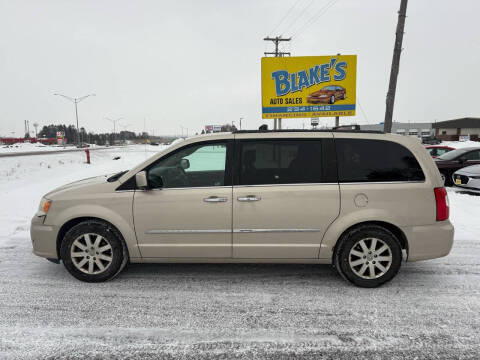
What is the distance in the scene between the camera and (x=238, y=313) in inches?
125

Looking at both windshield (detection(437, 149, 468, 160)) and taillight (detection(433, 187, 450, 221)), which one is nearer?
taillight (detection(433, 187, 450, 221))

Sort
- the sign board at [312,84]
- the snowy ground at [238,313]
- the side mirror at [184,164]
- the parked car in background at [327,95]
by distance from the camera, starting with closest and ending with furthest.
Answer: the snowy ground at [238,313]
the side mirror at [184,164]
the sign board at [312,84]
the parked car in background at [327,95]

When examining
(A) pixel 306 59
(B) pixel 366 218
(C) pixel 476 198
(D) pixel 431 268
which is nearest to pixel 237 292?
(B) pixel 366 218

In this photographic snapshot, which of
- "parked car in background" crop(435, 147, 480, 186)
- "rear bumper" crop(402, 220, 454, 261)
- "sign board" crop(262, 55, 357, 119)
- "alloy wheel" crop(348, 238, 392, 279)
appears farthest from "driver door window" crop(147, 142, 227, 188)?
"sign board" crop(262, 55, 357, 119)

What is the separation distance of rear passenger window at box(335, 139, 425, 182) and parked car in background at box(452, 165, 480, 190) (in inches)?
290

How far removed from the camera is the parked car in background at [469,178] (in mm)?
9216

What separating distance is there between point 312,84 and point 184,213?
46.8ft

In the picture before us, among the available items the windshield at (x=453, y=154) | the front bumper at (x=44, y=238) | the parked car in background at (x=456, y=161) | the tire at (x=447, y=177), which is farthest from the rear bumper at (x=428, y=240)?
the windshield at (x=453, y=154)

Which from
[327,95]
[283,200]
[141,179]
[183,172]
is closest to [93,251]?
[141,179]

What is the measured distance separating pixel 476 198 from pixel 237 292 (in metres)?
8.22

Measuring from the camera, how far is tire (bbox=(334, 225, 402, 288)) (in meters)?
3.58

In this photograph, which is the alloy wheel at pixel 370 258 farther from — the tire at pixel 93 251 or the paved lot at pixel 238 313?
the tire at pixel 93 251

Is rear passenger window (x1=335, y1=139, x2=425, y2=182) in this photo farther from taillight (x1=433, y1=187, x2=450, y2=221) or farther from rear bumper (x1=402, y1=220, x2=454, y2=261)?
rear bumper (x1=402, y1=220, x2=454, y2=261)

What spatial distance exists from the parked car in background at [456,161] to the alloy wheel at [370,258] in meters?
9.39
